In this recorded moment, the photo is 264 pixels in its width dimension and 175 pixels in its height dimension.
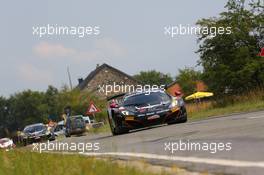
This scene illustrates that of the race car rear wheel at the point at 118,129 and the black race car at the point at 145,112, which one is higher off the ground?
the black race car at the point at 145,112

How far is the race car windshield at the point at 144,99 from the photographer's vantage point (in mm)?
23156

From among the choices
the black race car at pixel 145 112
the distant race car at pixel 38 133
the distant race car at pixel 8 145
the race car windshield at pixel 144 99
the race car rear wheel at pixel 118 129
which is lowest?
the distant race car at pixel 38 133

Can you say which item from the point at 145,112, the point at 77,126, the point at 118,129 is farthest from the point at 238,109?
the point at 77,126

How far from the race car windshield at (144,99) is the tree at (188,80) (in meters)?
89.8

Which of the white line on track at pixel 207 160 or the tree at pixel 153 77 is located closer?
the white line on track at pixel 207 160

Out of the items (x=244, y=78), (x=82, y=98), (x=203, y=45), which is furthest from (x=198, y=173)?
(x=82, y=98)

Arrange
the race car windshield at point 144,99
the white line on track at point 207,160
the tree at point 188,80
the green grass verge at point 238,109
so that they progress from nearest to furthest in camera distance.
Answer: the white line on track at point 207,160
the race car windshield at point 144,99
the green grass verge at point 238,109
the tree at point 188,80

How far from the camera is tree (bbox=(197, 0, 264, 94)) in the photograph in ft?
Result: 143

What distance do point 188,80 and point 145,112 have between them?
94902 millimetres

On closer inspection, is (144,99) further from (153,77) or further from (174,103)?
(153,77)

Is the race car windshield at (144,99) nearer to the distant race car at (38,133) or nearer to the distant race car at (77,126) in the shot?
the distant race car at (38,133)

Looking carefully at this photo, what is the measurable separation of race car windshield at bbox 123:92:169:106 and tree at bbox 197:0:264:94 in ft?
66.0

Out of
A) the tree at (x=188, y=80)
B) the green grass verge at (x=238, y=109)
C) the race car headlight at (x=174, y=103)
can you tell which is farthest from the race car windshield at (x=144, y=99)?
the tree at (x=188, y=80)

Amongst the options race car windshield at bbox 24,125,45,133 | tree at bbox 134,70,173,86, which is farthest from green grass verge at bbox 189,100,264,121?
tree at bbox 134,70,173,86
